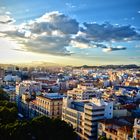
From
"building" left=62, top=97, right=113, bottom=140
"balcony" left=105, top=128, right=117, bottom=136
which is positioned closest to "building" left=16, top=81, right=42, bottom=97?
"building" left=62, top=97, right=113, bottom=140

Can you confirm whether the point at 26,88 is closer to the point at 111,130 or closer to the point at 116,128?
the point at 111,130

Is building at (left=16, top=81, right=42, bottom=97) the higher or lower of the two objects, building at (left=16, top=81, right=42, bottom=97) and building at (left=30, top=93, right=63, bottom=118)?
the higher

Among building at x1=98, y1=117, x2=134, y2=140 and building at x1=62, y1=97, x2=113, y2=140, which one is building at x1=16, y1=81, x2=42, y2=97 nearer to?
building at x1=62, y1=97, x2=113, y2=140

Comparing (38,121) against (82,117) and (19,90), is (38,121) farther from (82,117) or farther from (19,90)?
(19,90)

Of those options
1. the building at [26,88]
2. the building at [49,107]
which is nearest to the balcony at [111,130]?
the building at [49,107]

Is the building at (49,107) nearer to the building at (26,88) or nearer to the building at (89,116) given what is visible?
the building at (89,116)

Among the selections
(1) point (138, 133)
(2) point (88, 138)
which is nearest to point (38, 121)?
(2) point (88, 138)

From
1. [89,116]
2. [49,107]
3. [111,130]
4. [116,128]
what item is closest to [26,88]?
[49,107]

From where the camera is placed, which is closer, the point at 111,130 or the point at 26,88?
the point at 111,130

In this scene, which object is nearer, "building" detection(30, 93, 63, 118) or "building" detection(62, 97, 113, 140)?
"building" detection(62, 97, 113, 140)
